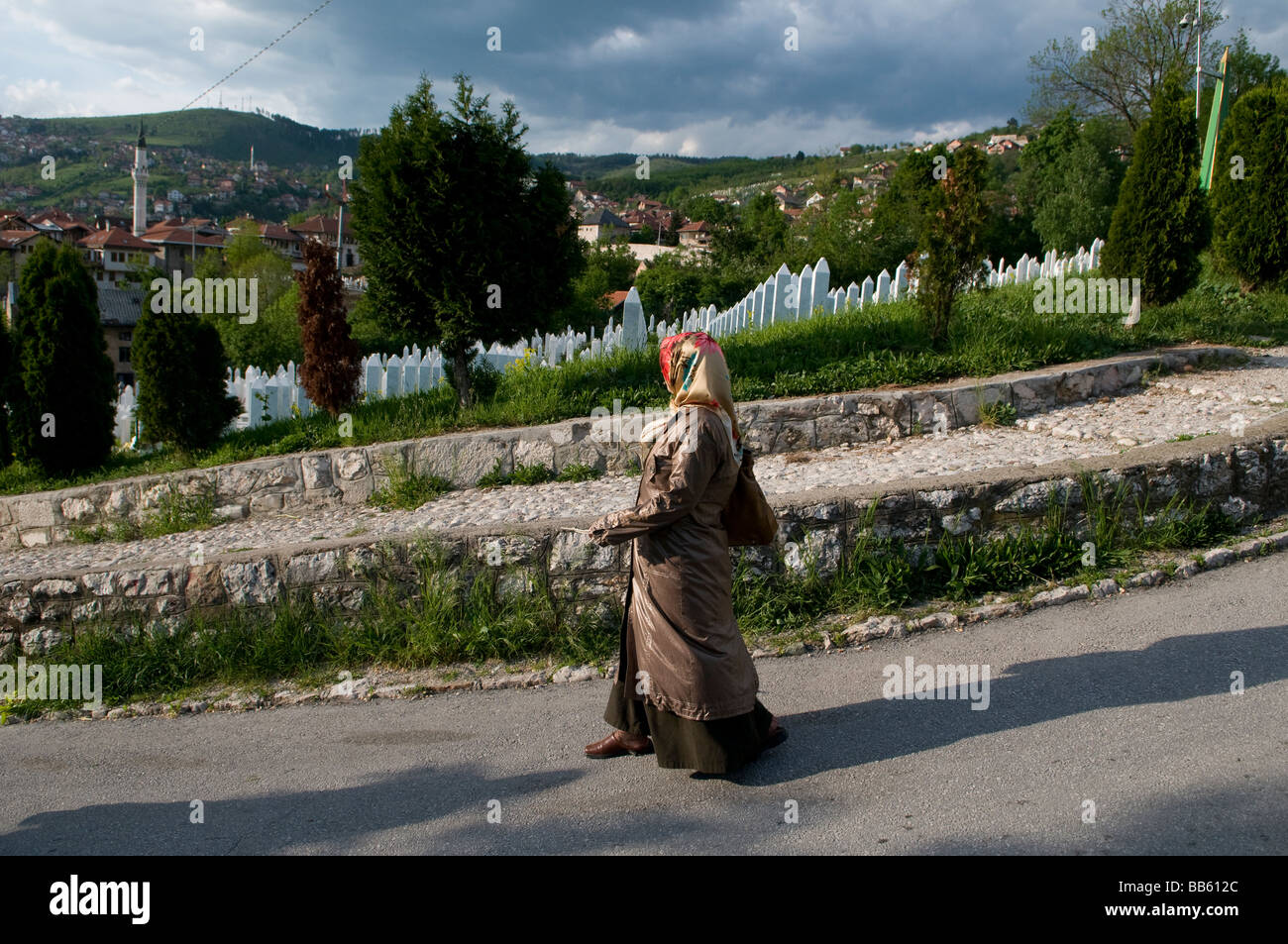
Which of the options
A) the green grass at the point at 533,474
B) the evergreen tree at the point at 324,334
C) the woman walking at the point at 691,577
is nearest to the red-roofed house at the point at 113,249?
the evergreen tree at the point at 324,334

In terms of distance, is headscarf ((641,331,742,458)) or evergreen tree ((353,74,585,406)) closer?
headscarf ((641,331,742,458))

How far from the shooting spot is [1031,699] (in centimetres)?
386

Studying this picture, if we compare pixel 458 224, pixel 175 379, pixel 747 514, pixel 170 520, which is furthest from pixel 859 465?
pixel 175 379

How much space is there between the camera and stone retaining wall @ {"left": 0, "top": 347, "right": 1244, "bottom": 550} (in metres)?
7.70

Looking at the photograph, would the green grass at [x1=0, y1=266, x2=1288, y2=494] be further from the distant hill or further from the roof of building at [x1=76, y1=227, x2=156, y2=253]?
the distant hill

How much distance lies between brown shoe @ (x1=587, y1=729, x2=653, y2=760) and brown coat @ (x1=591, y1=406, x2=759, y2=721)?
30 centimetres

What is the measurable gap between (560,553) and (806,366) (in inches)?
178

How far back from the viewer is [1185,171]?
9.72 metres

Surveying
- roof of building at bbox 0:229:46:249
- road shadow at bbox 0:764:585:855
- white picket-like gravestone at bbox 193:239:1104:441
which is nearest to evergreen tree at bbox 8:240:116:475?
white picket-like gravestone at bbox 193:239:1104:441

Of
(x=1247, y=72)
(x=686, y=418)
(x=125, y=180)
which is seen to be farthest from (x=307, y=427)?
(x=125, y=180)

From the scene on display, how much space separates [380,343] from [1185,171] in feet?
137

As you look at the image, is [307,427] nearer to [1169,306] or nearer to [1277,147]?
[1169,306]

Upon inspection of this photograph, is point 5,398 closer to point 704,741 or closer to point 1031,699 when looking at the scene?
point 704,741

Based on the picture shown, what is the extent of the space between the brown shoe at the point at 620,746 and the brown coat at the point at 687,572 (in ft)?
0.98
